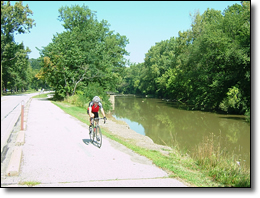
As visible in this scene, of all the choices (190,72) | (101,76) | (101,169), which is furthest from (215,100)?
(101,169)

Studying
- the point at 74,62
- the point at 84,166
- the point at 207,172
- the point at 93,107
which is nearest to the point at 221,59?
the point at 74,62

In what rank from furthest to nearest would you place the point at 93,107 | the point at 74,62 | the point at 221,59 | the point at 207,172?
the point at 221,59 < the point at 74,62 < the point at 93,107 < the point at 207,172

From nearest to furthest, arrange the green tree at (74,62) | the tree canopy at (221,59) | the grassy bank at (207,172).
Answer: the grassy bank at (207,172) → the tree canopy at (221,59) → the green tree at (74,62)

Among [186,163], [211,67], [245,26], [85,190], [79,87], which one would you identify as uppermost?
[245,26]

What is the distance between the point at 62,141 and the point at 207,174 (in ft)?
19.1

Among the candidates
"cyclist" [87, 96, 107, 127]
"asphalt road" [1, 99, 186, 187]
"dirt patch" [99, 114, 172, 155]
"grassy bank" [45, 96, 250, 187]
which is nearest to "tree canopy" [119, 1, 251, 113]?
"dirt patch" [99, 114, 172, 155]

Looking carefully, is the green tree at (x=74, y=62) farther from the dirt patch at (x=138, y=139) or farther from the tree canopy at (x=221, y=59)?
the dirt patch at (x=138, y=139)

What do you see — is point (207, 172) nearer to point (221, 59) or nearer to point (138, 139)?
point (138, 139)

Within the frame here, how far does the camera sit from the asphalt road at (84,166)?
5.51 metres

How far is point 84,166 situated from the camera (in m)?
6.71

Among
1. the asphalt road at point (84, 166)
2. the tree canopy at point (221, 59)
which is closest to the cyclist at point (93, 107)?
the asphalt road at point (84, 166)

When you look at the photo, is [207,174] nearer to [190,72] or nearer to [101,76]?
[101,76]

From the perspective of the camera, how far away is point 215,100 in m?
38.1

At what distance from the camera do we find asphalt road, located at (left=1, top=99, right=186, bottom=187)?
5506 millimetres
